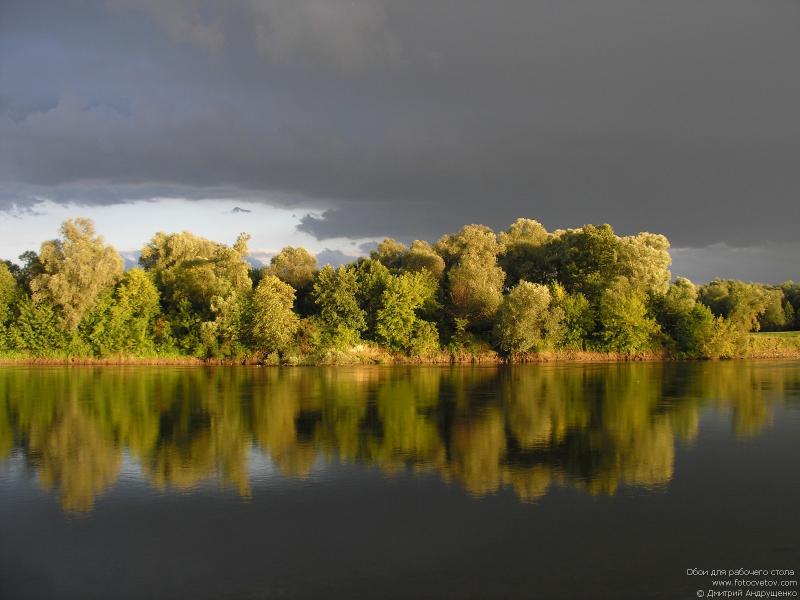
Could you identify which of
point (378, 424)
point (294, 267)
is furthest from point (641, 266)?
point (378, 424)

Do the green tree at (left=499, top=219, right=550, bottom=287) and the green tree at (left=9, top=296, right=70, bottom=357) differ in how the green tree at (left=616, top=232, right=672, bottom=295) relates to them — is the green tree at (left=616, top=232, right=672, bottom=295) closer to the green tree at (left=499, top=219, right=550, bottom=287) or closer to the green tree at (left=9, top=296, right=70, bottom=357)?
the green tree at (left=499, top=219, right=550, bottom=287)

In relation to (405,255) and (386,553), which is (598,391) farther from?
(405,255)

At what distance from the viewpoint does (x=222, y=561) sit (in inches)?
556

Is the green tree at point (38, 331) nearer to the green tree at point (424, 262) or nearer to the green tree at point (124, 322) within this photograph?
the green tree at point (124, 322)

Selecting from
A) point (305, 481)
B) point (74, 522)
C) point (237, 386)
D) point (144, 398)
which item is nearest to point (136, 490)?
point (74, 522)

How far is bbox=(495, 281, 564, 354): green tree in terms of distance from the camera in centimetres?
6241

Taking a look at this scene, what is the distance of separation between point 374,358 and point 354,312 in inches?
193

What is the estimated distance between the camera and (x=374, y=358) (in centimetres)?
6475

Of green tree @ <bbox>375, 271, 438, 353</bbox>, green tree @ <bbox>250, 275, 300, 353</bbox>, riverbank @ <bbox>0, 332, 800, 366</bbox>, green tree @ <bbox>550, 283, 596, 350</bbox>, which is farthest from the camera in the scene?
green tree @ <bbox>550, 283, 596, 350</bbox>

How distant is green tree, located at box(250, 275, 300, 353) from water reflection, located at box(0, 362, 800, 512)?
9.55 meters

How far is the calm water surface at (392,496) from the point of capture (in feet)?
44.1

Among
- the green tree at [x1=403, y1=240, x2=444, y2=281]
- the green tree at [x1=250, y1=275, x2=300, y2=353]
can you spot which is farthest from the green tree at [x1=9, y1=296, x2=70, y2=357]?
the green tree at [x1=403, y1=240, x2=444, y2=281]

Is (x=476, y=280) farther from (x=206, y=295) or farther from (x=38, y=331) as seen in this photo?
(x=38, y=331)

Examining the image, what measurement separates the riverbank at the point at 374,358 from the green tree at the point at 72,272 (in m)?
4.96
